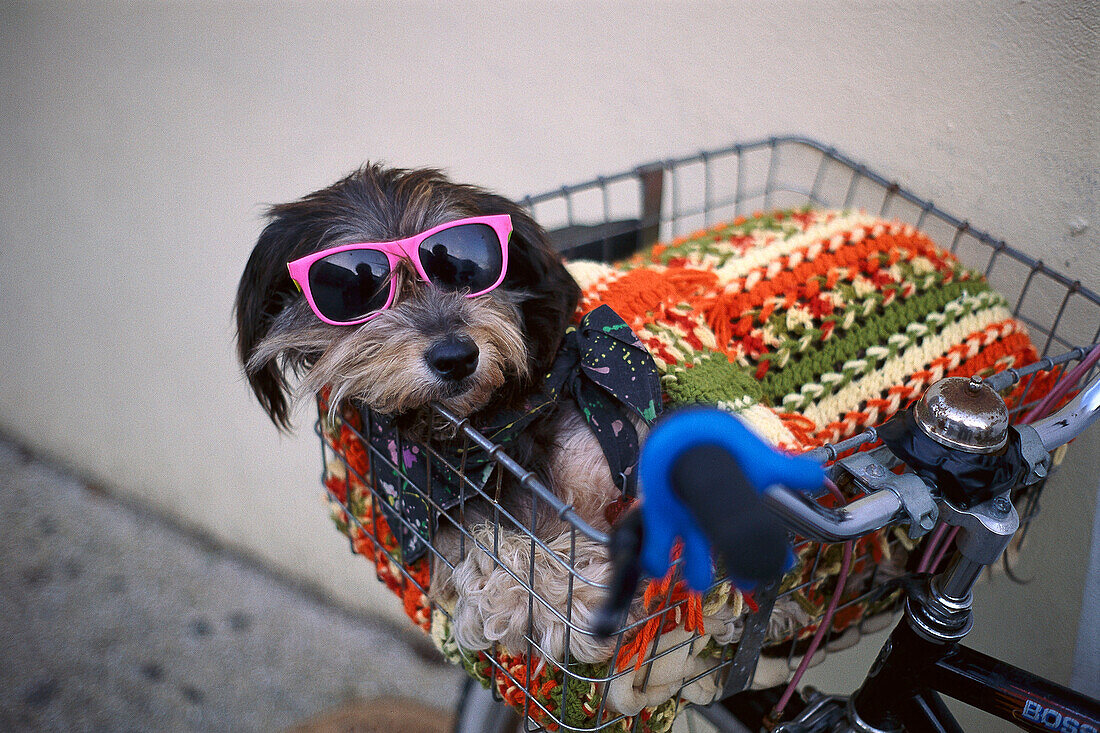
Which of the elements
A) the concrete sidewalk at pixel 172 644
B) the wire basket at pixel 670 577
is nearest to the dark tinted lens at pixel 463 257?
the wire basket at pixel 670 577

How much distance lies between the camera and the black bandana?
103cm

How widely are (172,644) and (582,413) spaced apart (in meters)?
1.85

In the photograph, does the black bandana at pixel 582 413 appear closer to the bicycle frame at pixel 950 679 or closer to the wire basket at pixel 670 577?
the wire basket at pixel 670 577

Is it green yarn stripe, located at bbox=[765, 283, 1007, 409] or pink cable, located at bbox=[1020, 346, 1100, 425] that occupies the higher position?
pink cable, located at bbox=[1020, 346, 1100, 425]

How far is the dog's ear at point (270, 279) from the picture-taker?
110 cm

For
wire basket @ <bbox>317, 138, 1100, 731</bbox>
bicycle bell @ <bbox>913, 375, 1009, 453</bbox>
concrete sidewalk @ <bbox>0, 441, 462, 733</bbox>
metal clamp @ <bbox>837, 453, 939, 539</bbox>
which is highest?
bicycle bell @ <bbox>913, 375, 1009, 453</bbox>

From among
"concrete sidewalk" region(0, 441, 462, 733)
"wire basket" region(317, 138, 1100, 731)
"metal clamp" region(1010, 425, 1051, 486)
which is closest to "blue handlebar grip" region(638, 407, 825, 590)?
"wire basket" region(317, 138, 1100, 731)

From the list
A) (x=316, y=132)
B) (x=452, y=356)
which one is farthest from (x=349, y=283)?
(x=316, y=132)

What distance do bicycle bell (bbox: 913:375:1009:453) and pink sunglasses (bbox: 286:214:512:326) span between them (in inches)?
22.2

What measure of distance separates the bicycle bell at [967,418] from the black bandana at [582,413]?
361 mm

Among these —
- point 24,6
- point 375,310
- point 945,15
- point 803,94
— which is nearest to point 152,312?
point 24,6

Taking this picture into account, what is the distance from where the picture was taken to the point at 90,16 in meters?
2.68

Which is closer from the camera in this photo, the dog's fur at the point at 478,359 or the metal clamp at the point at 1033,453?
the metal clamp at the point at 1033,453

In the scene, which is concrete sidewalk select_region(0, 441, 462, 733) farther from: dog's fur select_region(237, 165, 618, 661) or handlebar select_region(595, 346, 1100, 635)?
handlebar select_region(595, 346, 1100, 635)
